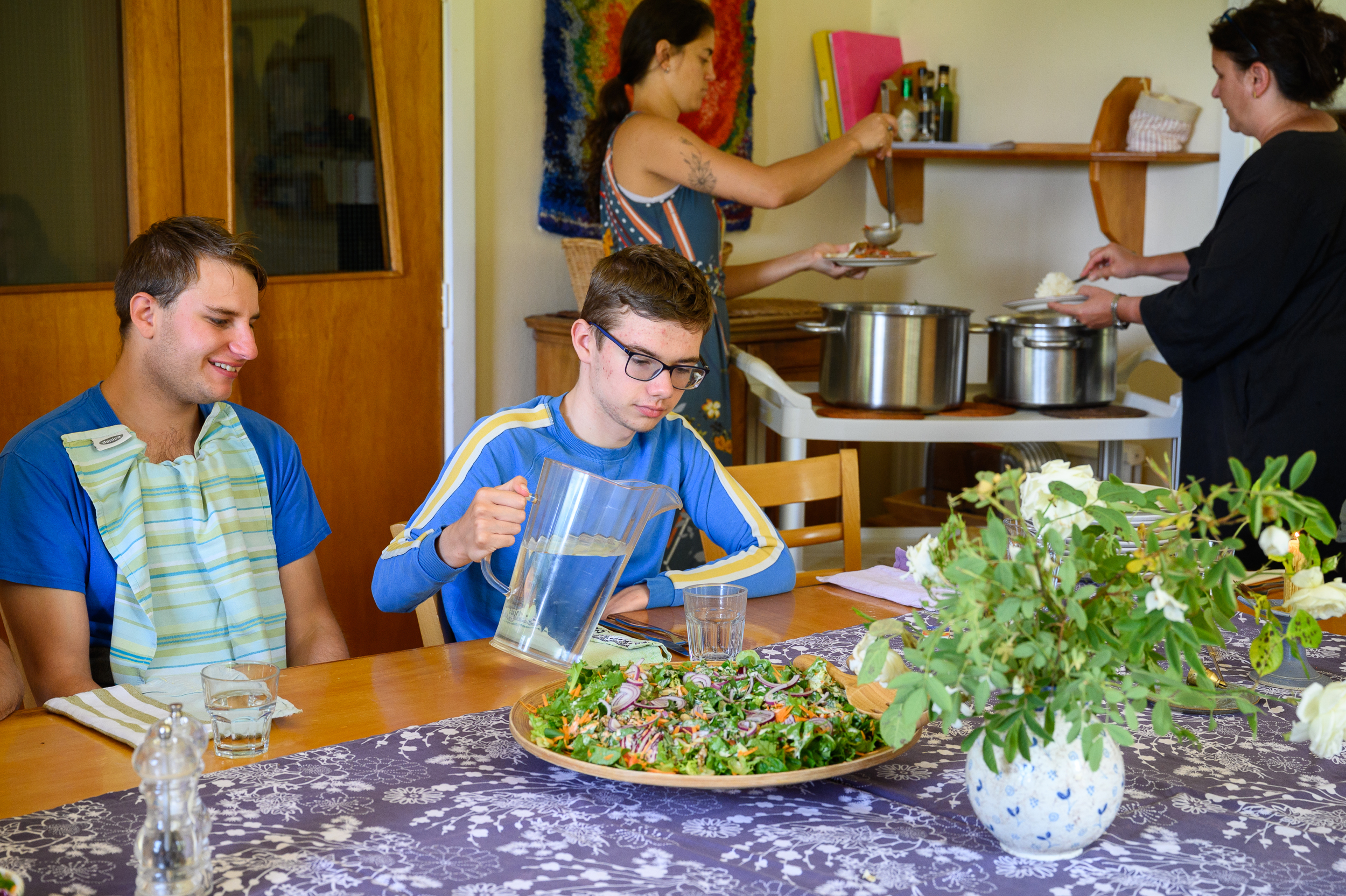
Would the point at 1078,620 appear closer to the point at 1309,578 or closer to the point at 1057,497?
the point at 1057,497

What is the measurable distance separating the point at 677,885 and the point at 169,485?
39.3 inches

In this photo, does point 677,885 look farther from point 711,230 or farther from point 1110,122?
point 1110,122

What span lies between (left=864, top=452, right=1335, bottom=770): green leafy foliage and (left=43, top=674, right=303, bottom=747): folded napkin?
2.10ft

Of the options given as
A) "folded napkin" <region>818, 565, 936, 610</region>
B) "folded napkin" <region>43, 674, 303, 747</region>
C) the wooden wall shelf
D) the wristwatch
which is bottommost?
"folded napkin" <region>43, 674, 303, 747</region>

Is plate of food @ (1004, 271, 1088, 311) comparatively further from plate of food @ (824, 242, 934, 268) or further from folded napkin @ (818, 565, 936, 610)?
folded napkin @ (818, 565, 936, 610)

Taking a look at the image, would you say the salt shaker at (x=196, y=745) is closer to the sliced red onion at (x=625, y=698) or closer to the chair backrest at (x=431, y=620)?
the sliced red onion at (x=625, y=698)

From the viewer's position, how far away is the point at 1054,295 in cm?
285

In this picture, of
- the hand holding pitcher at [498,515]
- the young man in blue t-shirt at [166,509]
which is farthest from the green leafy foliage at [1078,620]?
the young man in blue t-shirt at [166,509]

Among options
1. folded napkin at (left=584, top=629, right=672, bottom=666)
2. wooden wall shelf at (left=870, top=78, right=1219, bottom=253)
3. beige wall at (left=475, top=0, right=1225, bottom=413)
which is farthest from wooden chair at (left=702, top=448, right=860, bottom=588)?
wooden wall shelf at (left=870, top=78, right=1219, bottom=253)

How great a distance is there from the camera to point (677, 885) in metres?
0.88

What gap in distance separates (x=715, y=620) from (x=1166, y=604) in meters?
0.57

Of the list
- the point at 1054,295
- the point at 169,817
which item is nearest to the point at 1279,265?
the point at 1054,295

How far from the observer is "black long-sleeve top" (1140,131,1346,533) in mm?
2426

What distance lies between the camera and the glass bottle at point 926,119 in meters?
3.96
